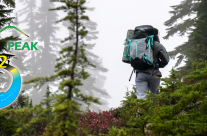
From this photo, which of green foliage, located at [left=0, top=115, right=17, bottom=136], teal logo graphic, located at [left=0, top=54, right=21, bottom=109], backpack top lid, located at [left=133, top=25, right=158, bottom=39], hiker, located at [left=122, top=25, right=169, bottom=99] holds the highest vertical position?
backpack top lid, located at [left=133, top=25, right=158, bottom=39]

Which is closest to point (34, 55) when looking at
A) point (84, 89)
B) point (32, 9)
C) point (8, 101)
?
point (32, 9)

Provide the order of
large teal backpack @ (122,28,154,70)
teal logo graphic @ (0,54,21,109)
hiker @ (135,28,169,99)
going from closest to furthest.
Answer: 1. teal logo graphic @ (0,54,21,109)
2. large teal backpack @ (122,28,154,70)
3. hiker @ (135,28,169,99)

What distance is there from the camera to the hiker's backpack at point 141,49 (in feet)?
16.9

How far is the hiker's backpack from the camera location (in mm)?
5141

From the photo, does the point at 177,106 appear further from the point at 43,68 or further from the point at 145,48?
the point at 43,68

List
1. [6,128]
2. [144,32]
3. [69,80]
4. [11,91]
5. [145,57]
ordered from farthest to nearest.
→ [144,32] → [145,57] → [11,91] → [6,128] → [69,80]

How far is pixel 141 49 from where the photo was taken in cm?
520

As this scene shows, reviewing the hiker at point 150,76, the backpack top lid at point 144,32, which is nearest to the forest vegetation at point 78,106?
the hiker at point 150,76

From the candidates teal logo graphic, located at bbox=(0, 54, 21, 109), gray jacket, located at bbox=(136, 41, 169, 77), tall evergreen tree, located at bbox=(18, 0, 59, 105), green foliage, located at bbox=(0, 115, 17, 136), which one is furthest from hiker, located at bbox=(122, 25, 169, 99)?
tall evergreen tree, located at bbox=(18, 0, 59, 105)

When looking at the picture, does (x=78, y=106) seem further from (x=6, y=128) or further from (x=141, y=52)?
(x=141, y=52)

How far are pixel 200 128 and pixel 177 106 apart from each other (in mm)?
508

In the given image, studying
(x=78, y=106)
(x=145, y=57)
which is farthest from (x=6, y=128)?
(x=145, y=57)

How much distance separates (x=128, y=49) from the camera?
550 centimetres

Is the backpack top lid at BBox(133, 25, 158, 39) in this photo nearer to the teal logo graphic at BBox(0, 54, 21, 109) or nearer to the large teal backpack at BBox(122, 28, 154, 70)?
the large teal backpack at BBox(122, 28, 154, 70)
